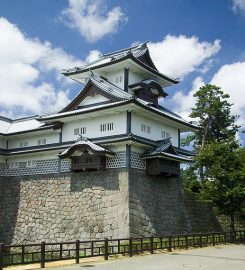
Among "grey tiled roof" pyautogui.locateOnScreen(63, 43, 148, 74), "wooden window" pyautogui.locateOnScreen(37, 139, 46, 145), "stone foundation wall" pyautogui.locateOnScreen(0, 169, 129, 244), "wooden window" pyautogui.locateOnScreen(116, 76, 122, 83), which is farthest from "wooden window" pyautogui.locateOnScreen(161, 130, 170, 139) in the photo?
"wooden window" pyautogui.locateOnScreen(37, 139, 46, 145)

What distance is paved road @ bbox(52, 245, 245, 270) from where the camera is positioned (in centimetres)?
1420

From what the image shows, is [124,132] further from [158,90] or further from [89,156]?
[158,90]

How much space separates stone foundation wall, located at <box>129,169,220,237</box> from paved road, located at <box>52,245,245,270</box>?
180 inches

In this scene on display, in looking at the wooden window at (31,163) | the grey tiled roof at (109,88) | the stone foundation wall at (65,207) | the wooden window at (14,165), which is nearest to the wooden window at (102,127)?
the grey tiled roof at (109,88)

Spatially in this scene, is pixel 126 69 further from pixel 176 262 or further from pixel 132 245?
pixel 176 262

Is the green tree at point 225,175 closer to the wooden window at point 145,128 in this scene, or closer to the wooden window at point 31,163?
the wooden window at point 145,128

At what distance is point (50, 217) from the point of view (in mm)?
26469

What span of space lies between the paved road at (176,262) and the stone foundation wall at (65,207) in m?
5.06

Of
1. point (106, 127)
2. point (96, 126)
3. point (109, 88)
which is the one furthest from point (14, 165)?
point (109, 88)

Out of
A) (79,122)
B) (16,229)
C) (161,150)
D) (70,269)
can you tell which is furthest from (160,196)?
(70,269)

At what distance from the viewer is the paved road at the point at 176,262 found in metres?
14.2

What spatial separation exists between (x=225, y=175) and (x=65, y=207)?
11347mm

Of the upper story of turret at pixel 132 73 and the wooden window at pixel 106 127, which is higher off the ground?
the upper story of turret at pixel 132 73

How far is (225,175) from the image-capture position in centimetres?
2736
